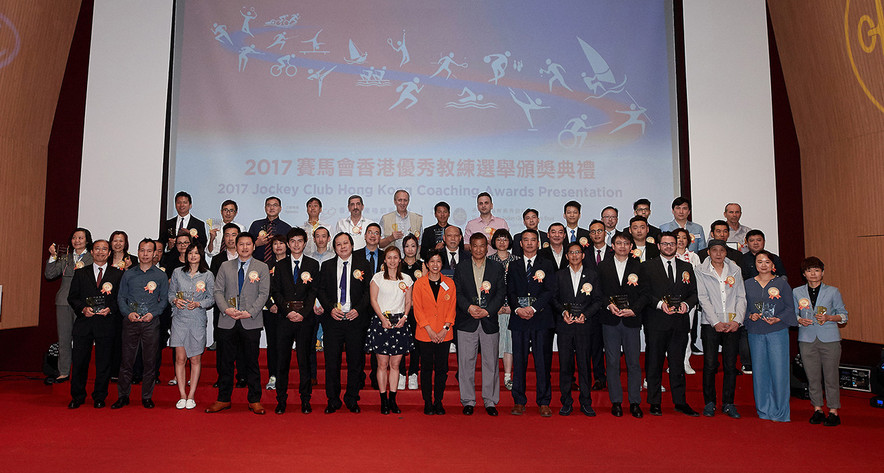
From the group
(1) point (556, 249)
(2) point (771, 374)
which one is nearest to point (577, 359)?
(1) point (556, 249)

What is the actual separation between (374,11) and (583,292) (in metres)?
4.27

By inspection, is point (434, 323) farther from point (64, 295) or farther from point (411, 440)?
point (64, 295)

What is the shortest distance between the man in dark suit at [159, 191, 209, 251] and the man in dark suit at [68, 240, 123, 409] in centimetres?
79

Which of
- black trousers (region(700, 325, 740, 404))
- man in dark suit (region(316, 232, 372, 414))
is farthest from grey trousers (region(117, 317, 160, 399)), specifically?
black trousers (region(700, 325, 740, 404))

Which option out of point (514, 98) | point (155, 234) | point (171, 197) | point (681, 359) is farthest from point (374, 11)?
point (681, 359)

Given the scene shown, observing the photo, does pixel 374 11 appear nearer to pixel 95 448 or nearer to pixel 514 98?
pixel 514 98

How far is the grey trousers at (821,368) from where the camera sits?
4.67 meters

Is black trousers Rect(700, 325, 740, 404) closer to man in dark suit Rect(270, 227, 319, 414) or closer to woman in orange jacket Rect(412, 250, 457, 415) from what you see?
woman in orange jacket Rect(412, 250, 457, 415)

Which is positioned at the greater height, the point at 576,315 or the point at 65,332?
the point at 576,315

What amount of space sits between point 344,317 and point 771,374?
355 centimetres

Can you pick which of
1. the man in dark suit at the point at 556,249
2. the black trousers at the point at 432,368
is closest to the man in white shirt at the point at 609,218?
the man in dark suit at the point at 556,249

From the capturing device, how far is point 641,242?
5.18 metres

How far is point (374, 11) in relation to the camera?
273 inches

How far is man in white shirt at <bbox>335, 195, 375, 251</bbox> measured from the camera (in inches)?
231
